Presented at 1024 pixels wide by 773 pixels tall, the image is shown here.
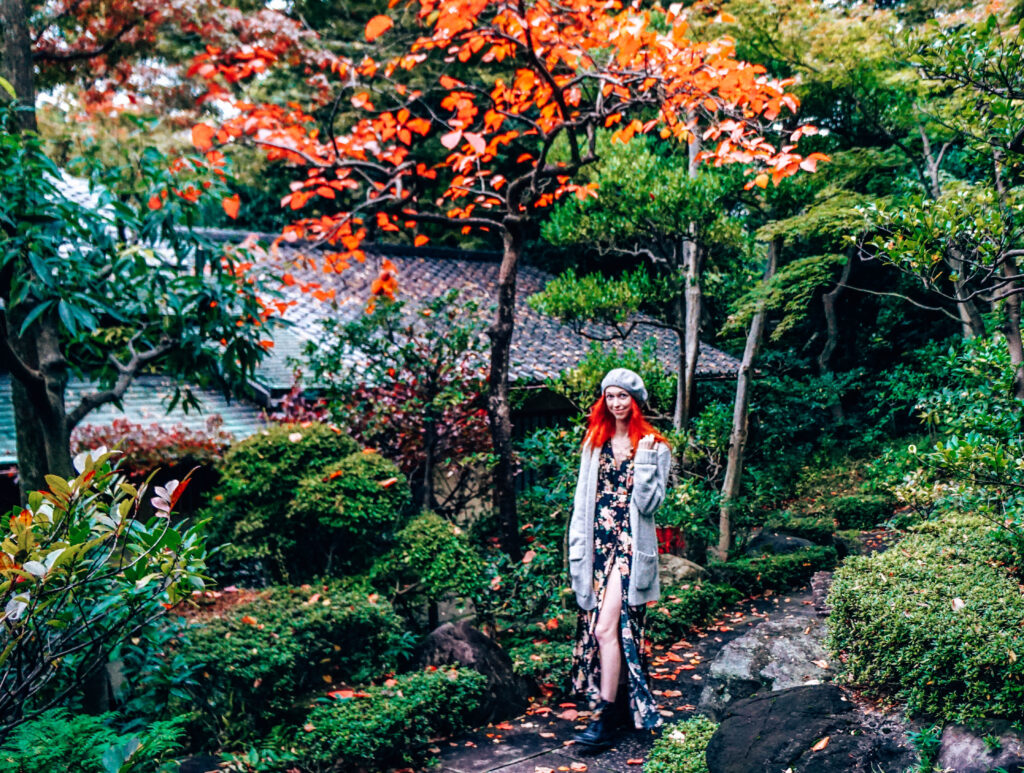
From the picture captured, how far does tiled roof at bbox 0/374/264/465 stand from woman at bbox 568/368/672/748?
11.4 ft

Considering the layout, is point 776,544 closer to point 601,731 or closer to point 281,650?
point 601,731

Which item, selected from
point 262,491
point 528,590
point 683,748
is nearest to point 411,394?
point 262,491

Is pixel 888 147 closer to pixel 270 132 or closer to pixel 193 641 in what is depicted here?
pixel 270 132

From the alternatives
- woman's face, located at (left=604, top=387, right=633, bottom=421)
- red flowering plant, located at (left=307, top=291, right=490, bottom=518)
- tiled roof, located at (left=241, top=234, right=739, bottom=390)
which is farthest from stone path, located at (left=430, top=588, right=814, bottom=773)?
tiled roof, located at (left=241, top=234, right=739, bottom=390)

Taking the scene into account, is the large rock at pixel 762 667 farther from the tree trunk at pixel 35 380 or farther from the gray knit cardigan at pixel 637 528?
the tree trunk at pixel 35 380

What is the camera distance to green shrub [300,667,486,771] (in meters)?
4.12

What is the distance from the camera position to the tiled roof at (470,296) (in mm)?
9078

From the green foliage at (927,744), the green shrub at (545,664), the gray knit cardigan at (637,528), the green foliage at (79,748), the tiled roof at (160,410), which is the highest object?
the tiled roof at (160,410)

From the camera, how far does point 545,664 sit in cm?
548

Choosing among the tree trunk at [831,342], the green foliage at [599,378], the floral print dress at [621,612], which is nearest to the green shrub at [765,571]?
the green foliage at [599,378]

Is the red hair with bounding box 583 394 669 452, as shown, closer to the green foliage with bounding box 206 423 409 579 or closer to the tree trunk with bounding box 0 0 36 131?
the green foliage with bounding box 206 423 409 579

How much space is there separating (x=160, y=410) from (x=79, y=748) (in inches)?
213

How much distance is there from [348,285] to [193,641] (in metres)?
7.72

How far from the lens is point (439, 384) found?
6.88 metres
